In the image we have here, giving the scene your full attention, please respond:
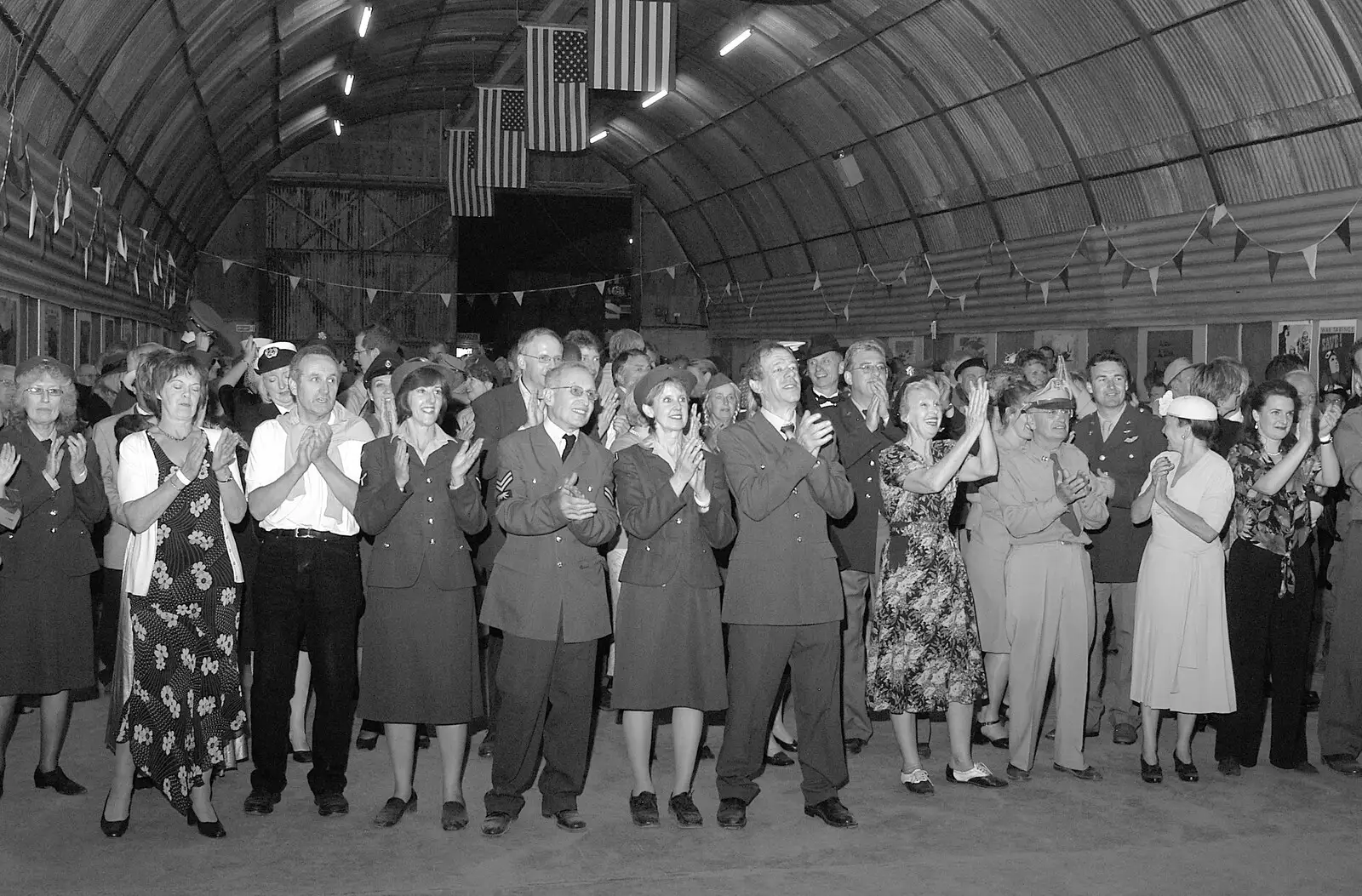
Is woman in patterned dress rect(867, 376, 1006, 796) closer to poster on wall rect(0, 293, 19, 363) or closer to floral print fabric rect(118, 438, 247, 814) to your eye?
floral print fabric rect(118, 438, 247, 814)

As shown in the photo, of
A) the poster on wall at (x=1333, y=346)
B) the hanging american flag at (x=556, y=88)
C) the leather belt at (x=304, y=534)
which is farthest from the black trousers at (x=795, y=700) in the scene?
the hanging american flag at (x=556, y=88)

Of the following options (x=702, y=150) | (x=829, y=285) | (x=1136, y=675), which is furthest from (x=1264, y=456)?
(x=702, y=150)

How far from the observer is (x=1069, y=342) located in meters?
17.1

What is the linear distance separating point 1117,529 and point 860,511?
4.83 ft

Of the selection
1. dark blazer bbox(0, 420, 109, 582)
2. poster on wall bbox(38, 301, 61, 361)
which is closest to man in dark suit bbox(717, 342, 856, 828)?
dark blazer bbox(0, 420, 109, 582)

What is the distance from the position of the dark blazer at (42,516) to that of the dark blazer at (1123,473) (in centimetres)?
505

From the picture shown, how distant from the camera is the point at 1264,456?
22.0ft

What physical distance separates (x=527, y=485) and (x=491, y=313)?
24515mm

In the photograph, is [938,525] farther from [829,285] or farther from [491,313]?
[491,313]

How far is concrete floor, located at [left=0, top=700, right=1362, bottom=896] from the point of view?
5023mm

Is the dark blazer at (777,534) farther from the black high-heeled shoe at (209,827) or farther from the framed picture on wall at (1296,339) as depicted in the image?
the framed picture on wall at (1296,339)

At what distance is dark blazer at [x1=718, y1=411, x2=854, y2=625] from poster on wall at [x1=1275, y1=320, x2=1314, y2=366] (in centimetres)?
908

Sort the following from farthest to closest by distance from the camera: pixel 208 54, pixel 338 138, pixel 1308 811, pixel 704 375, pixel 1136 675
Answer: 1. pixel 338 138
2. pixel 208 54
3. pixel 704 375
4. pixel 1136 675
5. pixel 1308 811

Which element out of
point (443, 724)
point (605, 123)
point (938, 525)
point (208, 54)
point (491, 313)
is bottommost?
point (443, 724)
